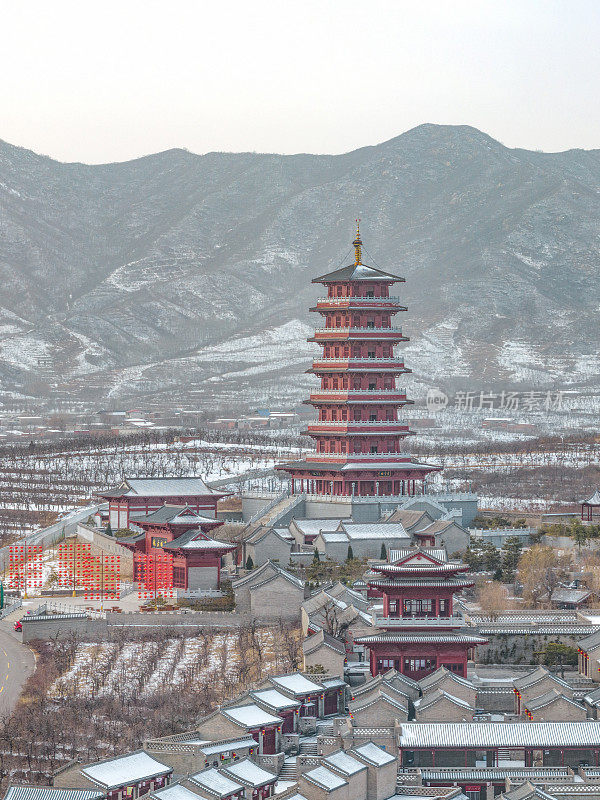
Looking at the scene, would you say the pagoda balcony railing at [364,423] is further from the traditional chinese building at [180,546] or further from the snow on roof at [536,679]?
the snow on roof at [536,679]

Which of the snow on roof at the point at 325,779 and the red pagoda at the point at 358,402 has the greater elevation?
the red pagoda at the point at 358,402

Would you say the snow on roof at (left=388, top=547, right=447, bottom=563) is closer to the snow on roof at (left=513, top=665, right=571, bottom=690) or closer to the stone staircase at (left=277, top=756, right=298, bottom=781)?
the snow on roof at (left=513, top=665, right=571, bottom=690)

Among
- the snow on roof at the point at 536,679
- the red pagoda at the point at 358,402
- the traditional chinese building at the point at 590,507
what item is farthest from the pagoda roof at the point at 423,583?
the red pagoda at the point at 358,402

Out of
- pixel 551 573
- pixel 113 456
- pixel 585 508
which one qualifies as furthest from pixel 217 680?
pixel 113 456

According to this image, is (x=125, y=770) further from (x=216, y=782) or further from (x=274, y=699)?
(x=274, y=699)

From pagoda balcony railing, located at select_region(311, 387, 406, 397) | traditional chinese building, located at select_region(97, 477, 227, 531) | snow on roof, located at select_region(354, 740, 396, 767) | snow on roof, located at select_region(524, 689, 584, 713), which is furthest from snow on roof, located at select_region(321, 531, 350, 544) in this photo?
snow on roof, located at select_region(354, 740, 396, 767)

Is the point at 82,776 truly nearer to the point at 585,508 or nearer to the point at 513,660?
the point at 513,660

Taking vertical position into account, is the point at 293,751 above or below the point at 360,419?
below
